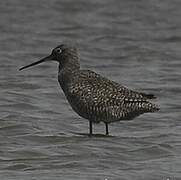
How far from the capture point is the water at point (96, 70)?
12.0 metres

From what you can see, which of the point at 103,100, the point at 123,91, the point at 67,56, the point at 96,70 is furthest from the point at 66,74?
the point at 96,70

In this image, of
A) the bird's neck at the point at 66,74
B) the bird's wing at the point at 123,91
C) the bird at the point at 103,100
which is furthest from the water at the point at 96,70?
the bird's neck at the point at 66,74

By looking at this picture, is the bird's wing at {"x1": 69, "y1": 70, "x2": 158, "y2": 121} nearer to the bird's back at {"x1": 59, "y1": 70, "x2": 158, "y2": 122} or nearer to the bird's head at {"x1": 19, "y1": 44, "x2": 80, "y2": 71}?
the bird's back at {"x1": 59, "y1": 70, "x2": 158, "y2": 122}

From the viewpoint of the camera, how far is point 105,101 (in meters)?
13.4

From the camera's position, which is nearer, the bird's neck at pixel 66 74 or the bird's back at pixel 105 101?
the bird's back at pixel 105 101

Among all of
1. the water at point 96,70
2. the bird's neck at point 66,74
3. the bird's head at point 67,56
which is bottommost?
the water at point 96,70

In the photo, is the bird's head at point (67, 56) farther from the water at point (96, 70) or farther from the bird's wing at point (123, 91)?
the water at point (96, 70)

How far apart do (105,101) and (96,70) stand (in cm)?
588

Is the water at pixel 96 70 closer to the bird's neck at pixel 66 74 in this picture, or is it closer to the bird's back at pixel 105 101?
the bird's back at pixel 105 101


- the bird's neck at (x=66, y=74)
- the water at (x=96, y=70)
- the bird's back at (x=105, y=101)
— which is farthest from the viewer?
the bird's neck at (x=66, y=74)

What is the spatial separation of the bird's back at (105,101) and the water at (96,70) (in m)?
0.32

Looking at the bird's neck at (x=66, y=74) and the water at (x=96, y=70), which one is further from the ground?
the bird's neck at (x=66, y=74)

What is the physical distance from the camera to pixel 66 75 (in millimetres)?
13797

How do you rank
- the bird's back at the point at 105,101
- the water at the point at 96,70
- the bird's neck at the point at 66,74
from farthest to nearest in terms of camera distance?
the bird's neck at the point at 66,74
the bird's back at the point at 105,101
the water at the point at 96,70
